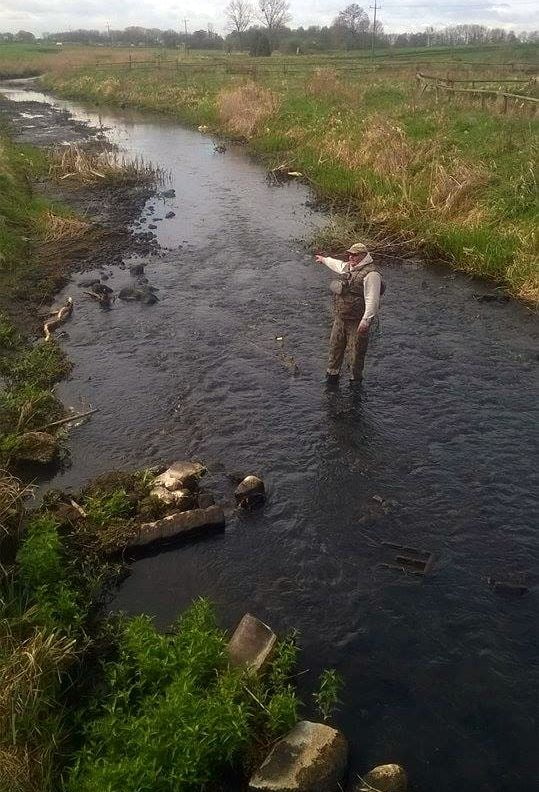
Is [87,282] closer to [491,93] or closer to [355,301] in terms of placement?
[355,301]

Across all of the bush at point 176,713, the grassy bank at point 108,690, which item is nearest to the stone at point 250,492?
the grassy bank at point 108,690

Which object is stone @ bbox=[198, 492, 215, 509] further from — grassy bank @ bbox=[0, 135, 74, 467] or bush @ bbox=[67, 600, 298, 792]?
grassy bank @ bbox=[0, 135, 74, 467]

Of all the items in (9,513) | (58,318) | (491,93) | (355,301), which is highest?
(491,93)

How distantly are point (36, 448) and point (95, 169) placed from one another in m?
20.1

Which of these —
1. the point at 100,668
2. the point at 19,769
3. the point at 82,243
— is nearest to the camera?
the point at 19,769

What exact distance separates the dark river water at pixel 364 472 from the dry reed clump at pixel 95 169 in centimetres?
1079

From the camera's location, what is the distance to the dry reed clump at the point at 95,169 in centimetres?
2506

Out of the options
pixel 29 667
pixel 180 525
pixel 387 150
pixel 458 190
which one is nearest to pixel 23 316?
pixel 180 525

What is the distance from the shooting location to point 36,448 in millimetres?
9141

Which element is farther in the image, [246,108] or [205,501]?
[246,108]

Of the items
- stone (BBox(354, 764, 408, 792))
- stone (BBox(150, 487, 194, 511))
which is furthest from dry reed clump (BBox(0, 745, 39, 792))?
stone (BBox(150, 487, 194, 511))

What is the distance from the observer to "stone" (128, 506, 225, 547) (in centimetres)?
766

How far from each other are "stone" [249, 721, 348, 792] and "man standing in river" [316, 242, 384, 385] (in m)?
6.47

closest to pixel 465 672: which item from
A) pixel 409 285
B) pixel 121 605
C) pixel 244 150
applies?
pixel 121 605
